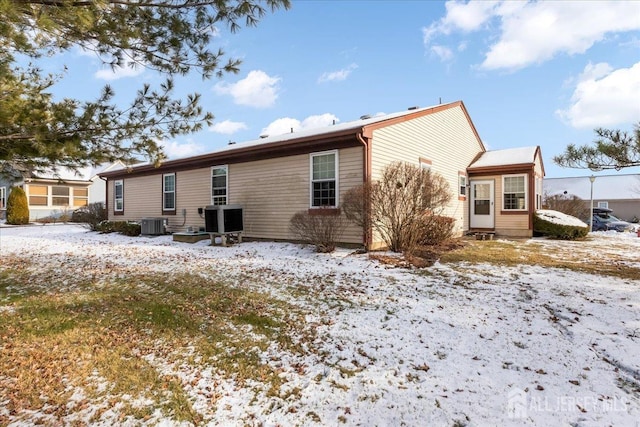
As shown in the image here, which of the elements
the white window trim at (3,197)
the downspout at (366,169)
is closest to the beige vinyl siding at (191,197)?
the downspout at (366,169)

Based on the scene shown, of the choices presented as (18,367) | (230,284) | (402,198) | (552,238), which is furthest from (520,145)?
(18,367)

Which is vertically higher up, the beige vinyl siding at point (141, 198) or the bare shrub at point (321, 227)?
the beige vinyl siding at point (141, 198)

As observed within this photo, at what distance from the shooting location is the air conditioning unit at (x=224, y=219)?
11.1 m

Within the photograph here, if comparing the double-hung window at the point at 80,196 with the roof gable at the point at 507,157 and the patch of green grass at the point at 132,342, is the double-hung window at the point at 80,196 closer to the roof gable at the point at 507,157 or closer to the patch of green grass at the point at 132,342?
the patch of green grass at the point at 132,342

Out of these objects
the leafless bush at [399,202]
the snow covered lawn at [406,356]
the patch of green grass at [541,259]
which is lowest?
the snow covered lawn at [406,356]

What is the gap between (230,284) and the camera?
19.9 ft

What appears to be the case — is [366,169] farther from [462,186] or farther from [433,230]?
[462,186]

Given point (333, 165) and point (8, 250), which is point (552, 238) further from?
point (8, 250)

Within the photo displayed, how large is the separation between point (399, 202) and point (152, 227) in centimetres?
1105

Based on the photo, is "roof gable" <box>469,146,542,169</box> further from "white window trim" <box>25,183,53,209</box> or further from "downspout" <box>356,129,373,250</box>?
"white window trim" <box>25,183,53,209</box>

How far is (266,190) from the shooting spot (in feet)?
38.4

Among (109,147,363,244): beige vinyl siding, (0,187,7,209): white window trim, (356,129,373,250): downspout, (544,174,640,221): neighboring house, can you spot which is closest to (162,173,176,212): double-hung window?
(109,147,363,244): beige vinyl siding

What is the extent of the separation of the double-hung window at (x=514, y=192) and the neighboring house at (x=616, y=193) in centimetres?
1998

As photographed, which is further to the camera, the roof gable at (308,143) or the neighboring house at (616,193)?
the neighboring house at (616,193)
